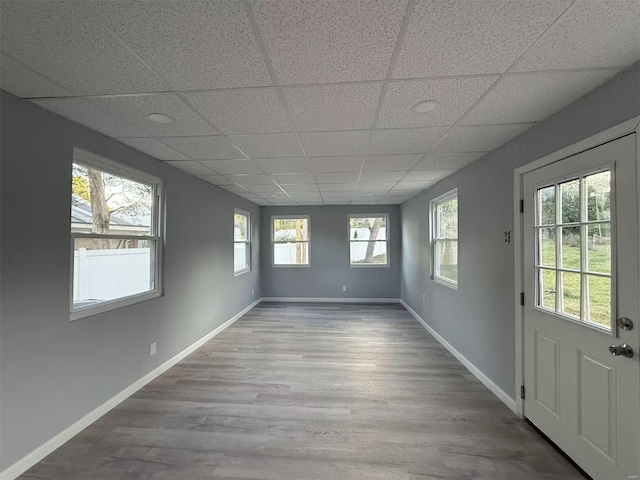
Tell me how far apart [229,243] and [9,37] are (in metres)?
3.80

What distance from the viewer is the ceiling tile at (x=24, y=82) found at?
1.37 m

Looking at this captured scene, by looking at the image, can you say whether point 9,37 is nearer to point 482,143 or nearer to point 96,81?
point 96,81

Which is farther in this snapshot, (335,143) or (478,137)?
(335,143)

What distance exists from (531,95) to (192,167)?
3.24 meters

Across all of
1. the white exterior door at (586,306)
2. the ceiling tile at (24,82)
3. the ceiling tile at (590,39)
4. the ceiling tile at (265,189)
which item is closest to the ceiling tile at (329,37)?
the ceiling tile at (590,39)

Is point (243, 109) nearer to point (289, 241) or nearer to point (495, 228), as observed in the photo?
point (495, 228)

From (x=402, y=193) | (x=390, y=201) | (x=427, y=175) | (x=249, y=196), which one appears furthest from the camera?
(x=390, y=201)

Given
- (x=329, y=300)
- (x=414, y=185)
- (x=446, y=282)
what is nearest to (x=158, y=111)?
(x=414, y=185)

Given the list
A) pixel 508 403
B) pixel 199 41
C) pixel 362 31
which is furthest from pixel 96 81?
pixel 508 403

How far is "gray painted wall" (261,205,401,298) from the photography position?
6.66 metres

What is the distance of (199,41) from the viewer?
1.20 m

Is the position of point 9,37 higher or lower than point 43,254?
higher

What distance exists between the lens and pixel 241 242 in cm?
570

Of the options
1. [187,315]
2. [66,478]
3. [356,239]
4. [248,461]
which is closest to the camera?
[66,478]
